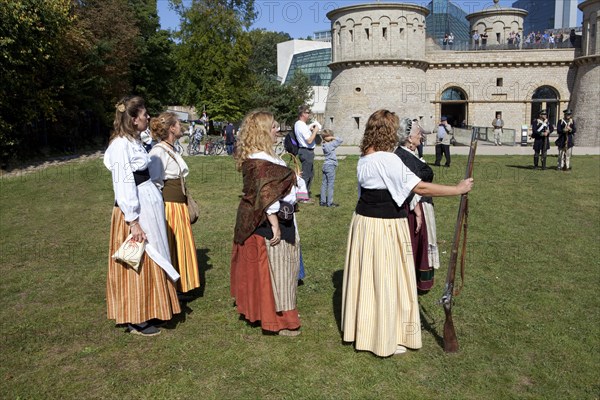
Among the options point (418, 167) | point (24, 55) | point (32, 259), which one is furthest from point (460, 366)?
point (24, 55)

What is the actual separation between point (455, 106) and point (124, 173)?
145 feet

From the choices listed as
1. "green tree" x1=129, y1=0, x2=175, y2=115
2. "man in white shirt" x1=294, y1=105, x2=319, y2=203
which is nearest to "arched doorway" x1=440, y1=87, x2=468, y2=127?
"green tree" x1=129, y1=0, x2=175, y2=115

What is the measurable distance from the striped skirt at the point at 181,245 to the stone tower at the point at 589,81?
35637 mm

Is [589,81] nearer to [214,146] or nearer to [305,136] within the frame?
[214,146]

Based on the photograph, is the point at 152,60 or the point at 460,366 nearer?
the point at 460,366

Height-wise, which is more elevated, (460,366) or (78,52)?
(78,52)

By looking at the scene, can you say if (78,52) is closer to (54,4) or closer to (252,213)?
(54,4)

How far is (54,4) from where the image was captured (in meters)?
18.3

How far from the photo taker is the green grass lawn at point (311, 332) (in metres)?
4.00

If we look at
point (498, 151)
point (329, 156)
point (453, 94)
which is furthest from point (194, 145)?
point (453, 94)

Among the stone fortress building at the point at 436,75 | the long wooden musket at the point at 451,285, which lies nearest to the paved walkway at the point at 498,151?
the stone fortress building at the point at 436,75

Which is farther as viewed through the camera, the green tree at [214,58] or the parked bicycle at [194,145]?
the green tree at [214,58]

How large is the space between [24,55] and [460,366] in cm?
1854

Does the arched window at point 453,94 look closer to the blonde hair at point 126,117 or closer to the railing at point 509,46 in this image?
the railing at point 509,46
